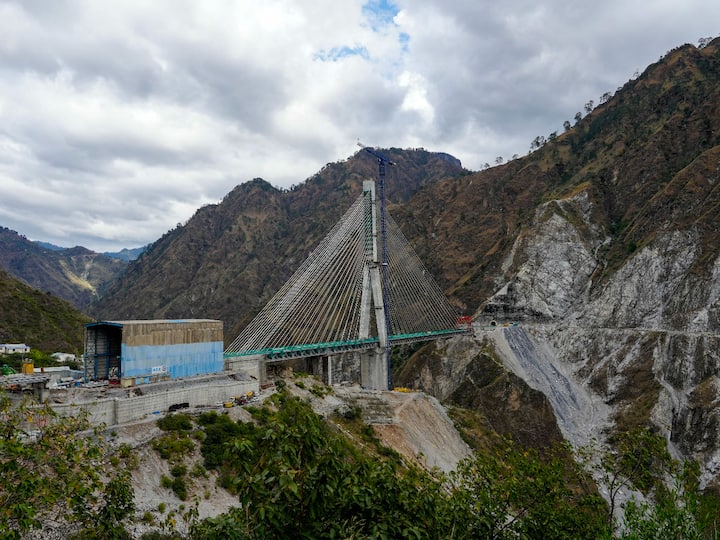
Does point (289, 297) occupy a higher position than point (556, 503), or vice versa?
point (289, 297)

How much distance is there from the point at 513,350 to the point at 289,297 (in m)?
36.4

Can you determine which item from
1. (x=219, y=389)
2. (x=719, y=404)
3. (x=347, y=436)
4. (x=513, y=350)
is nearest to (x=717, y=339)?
(x=719, y=404)

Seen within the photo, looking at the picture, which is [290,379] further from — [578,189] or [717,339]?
[578,189]

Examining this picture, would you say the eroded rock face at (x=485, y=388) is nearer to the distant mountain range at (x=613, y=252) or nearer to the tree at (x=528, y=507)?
the distant mountain range at (x=613, y=252)

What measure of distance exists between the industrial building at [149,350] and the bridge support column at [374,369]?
23.8 meters

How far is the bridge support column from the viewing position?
54.6m

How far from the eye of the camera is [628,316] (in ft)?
217

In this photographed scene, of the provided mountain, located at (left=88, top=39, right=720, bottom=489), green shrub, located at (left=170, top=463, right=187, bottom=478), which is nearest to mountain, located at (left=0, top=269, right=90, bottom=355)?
green shrub, located at (left=170, top=463, right=187, bottom=478)

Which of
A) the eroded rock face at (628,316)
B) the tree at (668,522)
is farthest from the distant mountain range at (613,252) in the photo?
the tree at (668,522)

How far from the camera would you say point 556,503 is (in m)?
11.8

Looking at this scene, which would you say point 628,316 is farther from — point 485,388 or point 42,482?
point 42,482

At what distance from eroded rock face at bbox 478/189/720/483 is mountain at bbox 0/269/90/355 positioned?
64843 millimetres

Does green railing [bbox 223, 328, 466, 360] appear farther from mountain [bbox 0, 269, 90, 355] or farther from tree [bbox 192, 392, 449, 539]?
mountain [bbox 0, 269, 90, 355]

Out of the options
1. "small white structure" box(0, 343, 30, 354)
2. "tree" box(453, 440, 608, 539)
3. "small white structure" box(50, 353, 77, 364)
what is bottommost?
"tree" box(453, 440, 608, 539)
